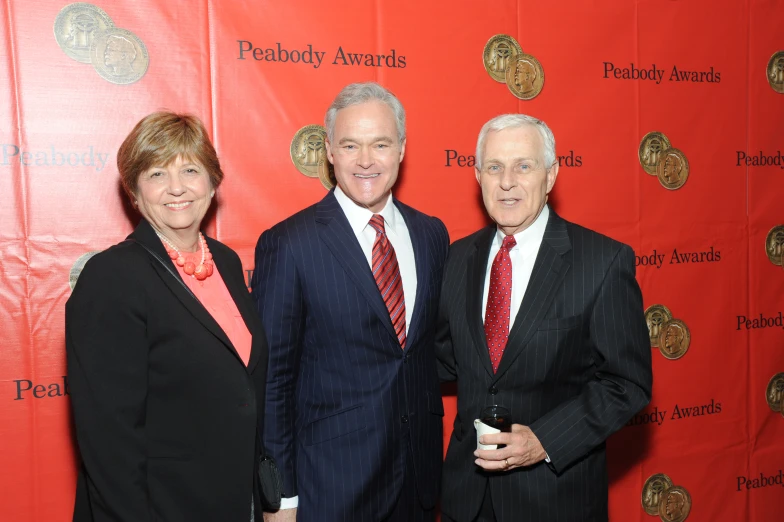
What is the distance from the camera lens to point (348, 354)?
1.81m

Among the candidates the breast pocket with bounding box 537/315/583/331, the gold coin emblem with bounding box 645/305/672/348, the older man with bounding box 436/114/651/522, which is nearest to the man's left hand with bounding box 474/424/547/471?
the older man with bounding box 436/114/651/522

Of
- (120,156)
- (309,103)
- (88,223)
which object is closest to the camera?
(120,156)

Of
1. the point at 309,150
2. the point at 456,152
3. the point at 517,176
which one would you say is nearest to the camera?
the point at 517,176

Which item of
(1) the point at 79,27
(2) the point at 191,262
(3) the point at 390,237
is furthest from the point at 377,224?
(1) the point at 79,27

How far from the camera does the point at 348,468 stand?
5.91ft

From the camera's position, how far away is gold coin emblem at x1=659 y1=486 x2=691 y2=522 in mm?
3066

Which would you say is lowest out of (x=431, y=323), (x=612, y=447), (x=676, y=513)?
(x=676, y=513)

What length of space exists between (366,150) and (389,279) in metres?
0.43

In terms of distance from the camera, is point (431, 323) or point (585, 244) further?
point (431, 323)

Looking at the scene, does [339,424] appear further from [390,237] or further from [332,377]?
[390,237]

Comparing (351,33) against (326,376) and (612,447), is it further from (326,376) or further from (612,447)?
(612,447)

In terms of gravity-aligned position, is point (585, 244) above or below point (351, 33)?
below

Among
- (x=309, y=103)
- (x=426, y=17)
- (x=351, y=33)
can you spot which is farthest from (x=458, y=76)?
(x=309, y=103)

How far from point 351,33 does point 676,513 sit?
293 cm
